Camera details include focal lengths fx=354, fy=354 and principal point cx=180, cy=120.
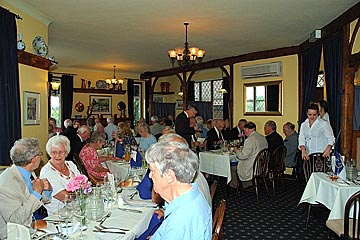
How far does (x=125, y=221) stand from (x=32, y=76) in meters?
3.93

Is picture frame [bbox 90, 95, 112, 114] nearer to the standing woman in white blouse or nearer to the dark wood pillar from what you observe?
the standing woman in white blouse

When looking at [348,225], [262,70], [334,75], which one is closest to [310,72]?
[334,75]

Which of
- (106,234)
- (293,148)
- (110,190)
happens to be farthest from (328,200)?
(293,148)

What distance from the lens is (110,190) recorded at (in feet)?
10.1

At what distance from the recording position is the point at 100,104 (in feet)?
45.1

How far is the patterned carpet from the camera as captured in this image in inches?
183

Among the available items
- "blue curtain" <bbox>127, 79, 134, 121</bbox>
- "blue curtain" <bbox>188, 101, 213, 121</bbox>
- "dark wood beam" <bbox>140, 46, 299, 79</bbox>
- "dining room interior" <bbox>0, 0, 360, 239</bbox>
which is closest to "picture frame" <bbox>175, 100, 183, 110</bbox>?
"blue curtain" <bbox>188, 101, 213, 121</bbox>

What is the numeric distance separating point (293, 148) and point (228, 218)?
3.34m

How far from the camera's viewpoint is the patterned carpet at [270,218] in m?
4.65

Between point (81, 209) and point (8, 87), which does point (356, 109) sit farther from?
point (8, 87)

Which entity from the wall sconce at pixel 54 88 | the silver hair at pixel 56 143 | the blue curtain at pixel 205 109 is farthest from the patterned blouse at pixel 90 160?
the blue curtain at pixel 205 109

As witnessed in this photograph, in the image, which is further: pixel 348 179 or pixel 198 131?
pixel 198 131

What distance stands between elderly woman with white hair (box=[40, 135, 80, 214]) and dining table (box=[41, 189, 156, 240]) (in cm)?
65

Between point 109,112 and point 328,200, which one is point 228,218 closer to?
point 328,200
